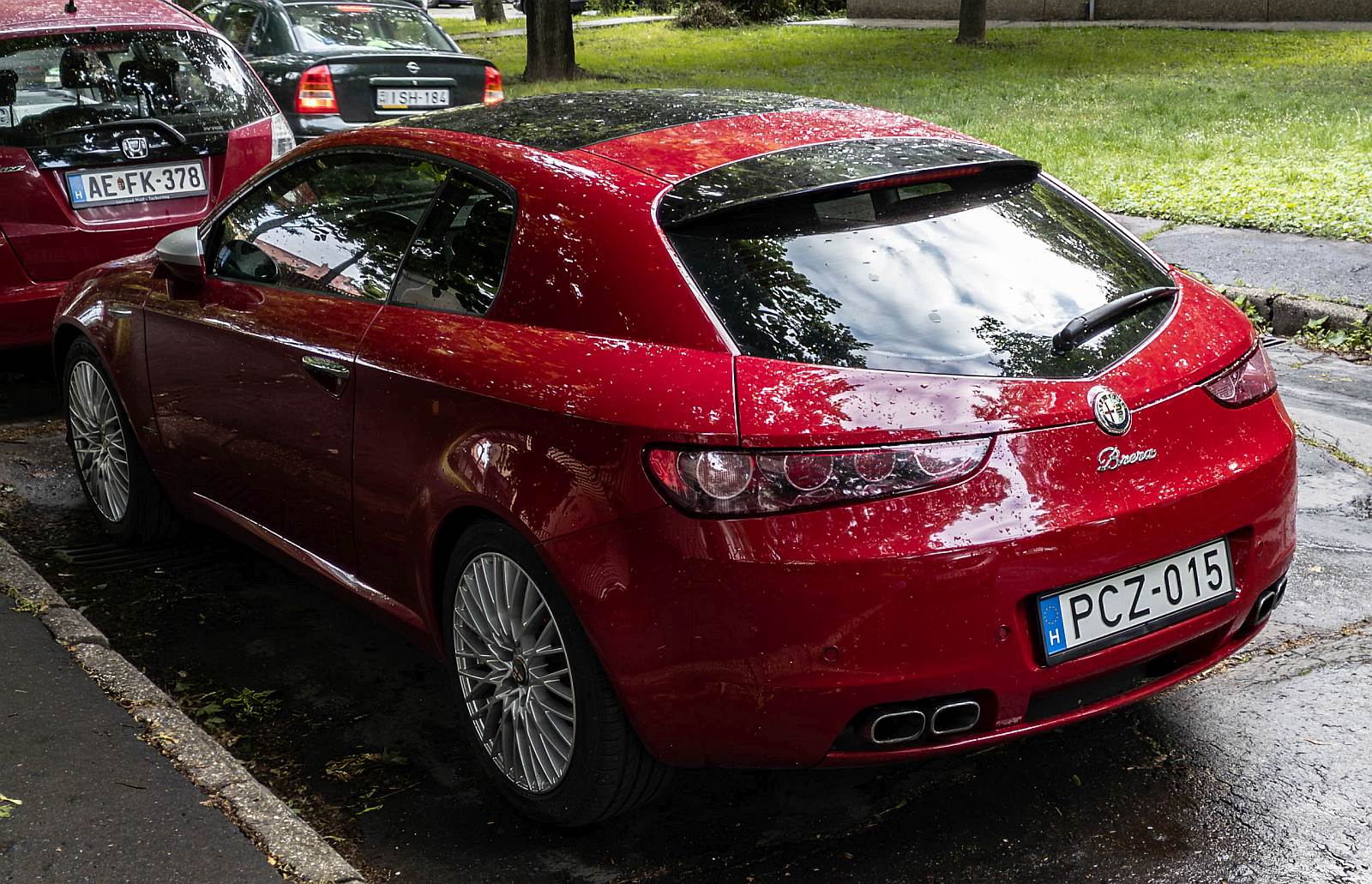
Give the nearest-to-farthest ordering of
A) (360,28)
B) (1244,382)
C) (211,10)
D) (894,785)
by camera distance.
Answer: (1244,382) → (894,785) → (360,28) → (211,10)

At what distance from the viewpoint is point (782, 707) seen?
107 inches

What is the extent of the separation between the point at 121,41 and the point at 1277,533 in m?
5.75

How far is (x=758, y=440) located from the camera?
2.66m

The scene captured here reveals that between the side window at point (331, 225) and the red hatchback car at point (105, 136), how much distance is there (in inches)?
87.0

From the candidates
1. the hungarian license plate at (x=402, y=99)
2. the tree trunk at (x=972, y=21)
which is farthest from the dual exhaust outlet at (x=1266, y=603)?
the tree trunk at (x=972, y=21)

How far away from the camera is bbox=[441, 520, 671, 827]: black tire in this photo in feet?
9.66

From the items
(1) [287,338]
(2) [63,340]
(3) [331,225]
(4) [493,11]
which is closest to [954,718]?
(1) [287,338]

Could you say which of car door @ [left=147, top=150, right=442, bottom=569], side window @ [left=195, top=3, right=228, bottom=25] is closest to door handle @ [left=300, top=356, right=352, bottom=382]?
car door @ [left=147, top=150, right=442, bottom=569]

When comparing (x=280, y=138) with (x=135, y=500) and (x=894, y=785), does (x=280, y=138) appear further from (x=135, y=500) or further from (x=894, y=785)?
(x=894, y=785)

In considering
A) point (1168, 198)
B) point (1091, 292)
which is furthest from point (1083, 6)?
point (1091, 292)

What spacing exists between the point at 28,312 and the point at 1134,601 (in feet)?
16.6

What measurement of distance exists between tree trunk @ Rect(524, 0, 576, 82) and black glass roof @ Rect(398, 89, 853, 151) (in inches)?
626

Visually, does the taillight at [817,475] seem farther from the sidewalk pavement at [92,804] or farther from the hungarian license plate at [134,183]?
the hungarian license plate at [134,183]

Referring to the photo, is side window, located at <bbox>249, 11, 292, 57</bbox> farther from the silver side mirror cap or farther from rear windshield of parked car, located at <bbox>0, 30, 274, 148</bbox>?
the silver side mirror cap
